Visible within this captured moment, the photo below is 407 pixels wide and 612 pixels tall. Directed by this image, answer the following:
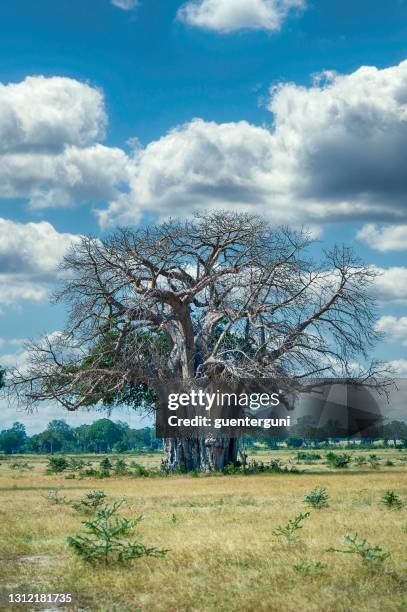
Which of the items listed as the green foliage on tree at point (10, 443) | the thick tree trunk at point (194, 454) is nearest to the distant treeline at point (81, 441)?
the green foliage on tree at point (10, 443)

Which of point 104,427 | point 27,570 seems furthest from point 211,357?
point 104,427

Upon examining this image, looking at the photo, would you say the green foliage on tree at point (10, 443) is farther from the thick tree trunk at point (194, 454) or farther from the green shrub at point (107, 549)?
the green shrub at point (107, 549)

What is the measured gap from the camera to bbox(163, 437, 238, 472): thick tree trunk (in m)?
39.5

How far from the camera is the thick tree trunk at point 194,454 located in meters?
39.5

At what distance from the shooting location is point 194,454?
4034 centimetres

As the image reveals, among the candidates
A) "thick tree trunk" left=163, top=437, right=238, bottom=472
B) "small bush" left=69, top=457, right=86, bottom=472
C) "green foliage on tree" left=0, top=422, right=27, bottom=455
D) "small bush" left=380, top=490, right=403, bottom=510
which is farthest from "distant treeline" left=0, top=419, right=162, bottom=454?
"small bush" left=380, top=490, right=403, bottom=510

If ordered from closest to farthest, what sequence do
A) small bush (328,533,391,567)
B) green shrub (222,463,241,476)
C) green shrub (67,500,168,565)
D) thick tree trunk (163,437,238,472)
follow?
small bush (328,533,391,567), green shrub (67,500,168,565), green shrub (222,463,241,476), thick tree trunk (163,437,238,472)

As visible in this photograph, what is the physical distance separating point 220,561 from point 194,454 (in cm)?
2787

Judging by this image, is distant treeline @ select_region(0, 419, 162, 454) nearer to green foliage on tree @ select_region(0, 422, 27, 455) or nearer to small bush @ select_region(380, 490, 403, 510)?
green foliage on tree @ select_region(0, 422, 27, 455)

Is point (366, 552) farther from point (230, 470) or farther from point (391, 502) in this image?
point (230, 470)

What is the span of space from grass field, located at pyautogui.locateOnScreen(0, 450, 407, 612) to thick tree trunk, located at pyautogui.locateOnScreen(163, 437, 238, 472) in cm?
1605

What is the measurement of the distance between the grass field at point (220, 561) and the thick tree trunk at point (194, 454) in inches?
632

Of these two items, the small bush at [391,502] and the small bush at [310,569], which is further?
the small bush at [391,502]

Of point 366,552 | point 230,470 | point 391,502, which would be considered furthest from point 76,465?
point 366,552
